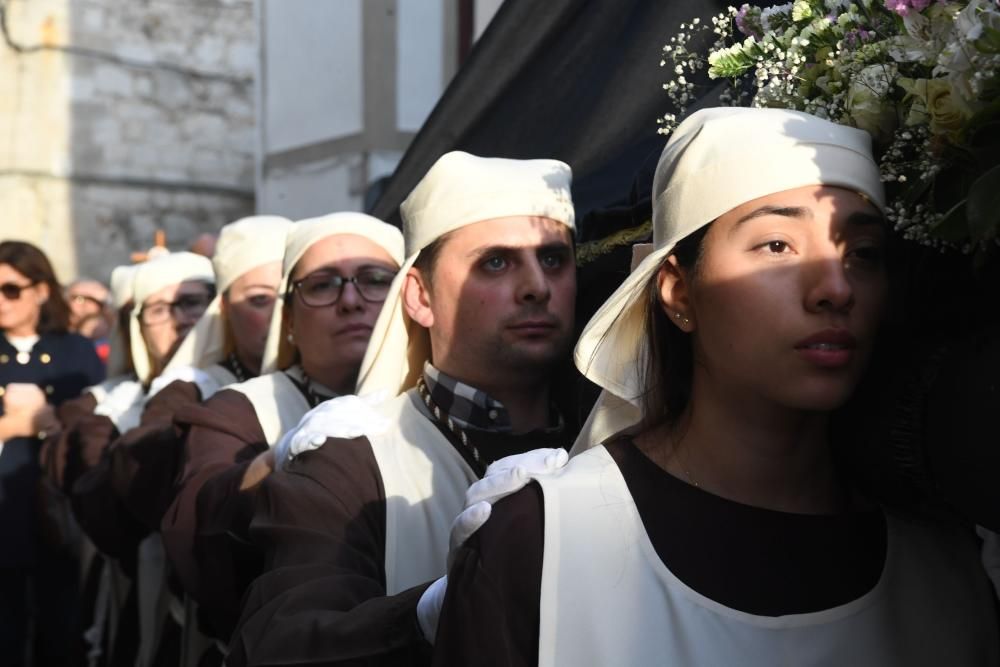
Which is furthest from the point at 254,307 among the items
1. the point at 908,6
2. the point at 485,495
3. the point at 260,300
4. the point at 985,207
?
the point at 985,207

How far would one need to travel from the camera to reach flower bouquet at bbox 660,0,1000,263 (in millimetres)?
1801

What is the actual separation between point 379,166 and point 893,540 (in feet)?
30.5

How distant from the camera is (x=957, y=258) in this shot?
198 cm

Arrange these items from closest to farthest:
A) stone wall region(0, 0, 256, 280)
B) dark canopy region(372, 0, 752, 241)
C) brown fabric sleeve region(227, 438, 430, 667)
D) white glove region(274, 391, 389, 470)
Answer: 1. brown fabric sleeve region(227, 438, 430, 667)
2. white glove region(274, 391, 389, 470)
3. dark canopy region(372, 0, 752, 241)
4. stone wall region(0, 0, 256, 280)

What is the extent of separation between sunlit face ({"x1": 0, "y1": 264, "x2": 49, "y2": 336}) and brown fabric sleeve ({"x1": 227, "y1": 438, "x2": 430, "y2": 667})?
4.25 m

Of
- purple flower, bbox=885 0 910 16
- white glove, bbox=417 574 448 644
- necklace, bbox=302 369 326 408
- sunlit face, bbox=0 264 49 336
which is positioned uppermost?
purple flower, bbox=885 0 910 16

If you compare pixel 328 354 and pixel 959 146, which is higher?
pixel 959 146

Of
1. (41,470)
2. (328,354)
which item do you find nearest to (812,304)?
(328,354)

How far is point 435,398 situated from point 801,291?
4.40 ft

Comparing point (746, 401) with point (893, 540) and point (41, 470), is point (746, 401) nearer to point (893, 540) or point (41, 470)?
point (893, 540)

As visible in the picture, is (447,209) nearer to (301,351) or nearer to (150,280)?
(301,351)

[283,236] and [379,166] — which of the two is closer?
[283,236]

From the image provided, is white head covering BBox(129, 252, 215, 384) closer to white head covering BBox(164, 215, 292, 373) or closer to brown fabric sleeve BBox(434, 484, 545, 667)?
white head covering BBox(164, 215, 292, 373)

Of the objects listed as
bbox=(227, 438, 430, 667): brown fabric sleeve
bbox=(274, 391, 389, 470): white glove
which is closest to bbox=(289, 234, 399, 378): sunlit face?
bbox=(274, 391, 389, 470): white glove
